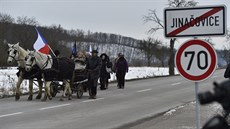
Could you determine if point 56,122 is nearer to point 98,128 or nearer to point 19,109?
point 98,128

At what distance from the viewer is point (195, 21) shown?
23.5 ft

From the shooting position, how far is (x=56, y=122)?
36.0ft

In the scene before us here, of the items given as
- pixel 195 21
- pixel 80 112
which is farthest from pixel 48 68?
pixel 195 21

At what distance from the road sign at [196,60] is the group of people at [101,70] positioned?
10.4 metres

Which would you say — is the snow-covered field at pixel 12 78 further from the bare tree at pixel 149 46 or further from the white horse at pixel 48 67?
the bare tree at pixel 149 46

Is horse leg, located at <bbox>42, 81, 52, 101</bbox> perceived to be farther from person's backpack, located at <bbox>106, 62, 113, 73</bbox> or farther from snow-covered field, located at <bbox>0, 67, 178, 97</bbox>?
person's backpack, located at <bbox>106, 62, 113, 73</bbox>

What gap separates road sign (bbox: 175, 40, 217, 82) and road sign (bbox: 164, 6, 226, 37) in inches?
13.9

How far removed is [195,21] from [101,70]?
51.8 ft

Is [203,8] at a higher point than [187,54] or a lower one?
higher

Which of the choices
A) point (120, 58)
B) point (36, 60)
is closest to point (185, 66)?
point (36, 60)

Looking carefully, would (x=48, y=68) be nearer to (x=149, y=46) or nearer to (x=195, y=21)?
(x=195, y=21)

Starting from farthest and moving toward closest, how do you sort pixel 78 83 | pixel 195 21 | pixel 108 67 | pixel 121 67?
1. pixel 121 67
2. pixel 108 67
3. pixel 78 83
4. pixel 195 21

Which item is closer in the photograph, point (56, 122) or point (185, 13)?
point (185, 13)

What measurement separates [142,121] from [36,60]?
20.4 feet
